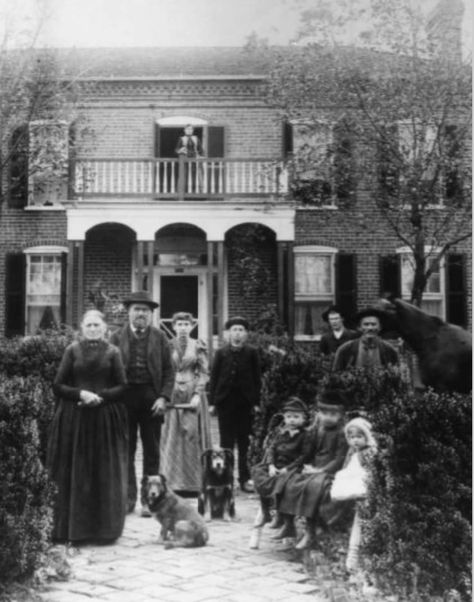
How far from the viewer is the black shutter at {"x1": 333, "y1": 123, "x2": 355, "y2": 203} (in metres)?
11.0

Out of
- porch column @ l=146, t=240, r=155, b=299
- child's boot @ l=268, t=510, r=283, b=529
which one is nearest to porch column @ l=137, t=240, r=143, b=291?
porch column @ l=146, t=240, r=155, b=299

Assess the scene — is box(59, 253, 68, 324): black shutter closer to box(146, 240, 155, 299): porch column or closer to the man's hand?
box(146, 240, 155, 299): porch column

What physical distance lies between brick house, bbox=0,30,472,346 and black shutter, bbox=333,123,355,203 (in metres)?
3.11

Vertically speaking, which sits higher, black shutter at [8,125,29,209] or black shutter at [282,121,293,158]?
black shutter at [282,121,293,158]

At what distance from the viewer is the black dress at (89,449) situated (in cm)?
Answer: 550

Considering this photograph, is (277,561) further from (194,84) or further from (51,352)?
(194,84)

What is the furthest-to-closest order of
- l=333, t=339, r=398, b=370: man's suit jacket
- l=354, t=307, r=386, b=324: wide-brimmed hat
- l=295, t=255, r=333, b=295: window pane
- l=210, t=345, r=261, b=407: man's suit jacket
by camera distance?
l=295, t=255, r=333, b=295: window pane → l=210, t=345, r=261, b=407: man's suit jacket → l=333, t=339, r=398, b=370: man's suit jacket → l=354, t=307, r=386, b=324: wide-brimmed hat

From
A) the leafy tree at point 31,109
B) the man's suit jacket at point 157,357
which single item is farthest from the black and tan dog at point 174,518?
the leafy tree at point 31,109

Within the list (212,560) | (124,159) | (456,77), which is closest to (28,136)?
(124,159)

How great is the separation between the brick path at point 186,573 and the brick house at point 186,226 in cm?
940

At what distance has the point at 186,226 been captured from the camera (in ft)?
54.0

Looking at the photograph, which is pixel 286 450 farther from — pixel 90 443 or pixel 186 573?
pixel 90 443

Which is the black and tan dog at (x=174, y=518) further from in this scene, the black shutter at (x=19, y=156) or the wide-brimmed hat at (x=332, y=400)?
the black shutter at (x=19, y=156)

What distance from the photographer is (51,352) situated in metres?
8.71
